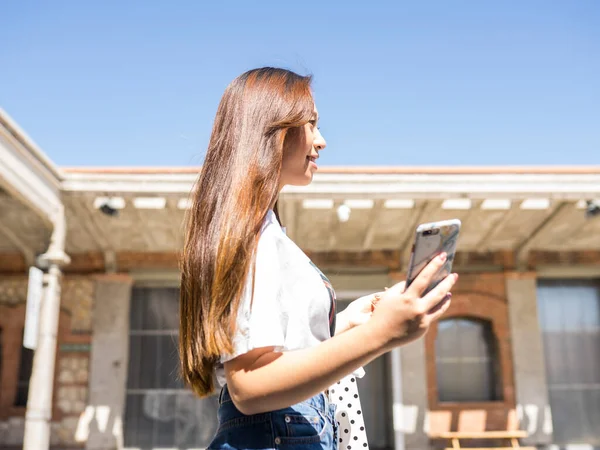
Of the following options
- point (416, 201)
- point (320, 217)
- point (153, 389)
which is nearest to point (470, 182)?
point (416, 201)

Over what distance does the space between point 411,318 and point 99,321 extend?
34.6 ft

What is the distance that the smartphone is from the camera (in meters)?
1.07

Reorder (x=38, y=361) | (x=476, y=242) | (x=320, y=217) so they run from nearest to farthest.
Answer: (x=38, y=361), (x=320, y=217), (x=476, y=242)

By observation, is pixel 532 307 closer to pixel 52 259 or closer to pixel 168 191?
pixel 168 191

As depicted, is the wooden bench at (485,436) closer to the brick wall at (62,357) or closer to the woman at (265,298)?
the brick wall at (62,357)

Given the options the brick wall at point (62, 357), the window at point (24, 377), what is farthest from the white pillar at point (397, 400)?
the window at point (24, 377)

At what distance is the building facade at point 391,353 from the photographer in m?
10.2

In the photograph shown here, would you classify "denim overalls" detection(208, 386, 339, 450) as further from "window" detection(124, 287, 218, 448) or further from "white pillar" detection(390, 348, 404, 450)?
"window" detection(124, 287, 218, 448)

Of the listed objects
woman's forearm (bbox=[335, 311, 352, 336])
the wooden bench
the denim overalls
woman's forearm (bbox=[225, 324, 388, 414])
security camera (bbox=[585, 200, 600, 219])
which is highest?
security camera (bbox=[585, 200, 600, 219])

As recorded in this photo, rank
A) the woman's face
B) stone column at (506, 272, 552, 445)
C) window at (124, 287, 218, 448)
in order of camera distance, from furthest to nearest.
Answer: window at (124, 287, 218, 448) < stone column at (506, 272, 552, 445) < the woman's face

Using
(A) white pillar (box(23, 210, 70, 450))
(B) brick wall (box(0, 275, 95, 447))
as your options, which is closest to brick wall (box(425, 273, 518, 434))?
(B) brick wall (box(0, 275, 95, 447))

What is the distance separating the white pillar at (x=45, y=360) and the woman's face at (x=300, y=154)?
23.2ft

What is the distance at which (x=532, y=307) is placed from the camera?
36.3 feet

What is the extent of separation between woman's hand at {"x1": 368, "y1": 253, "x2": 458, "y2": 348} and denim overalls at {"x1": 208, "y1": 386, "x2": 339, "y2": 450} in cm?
25
